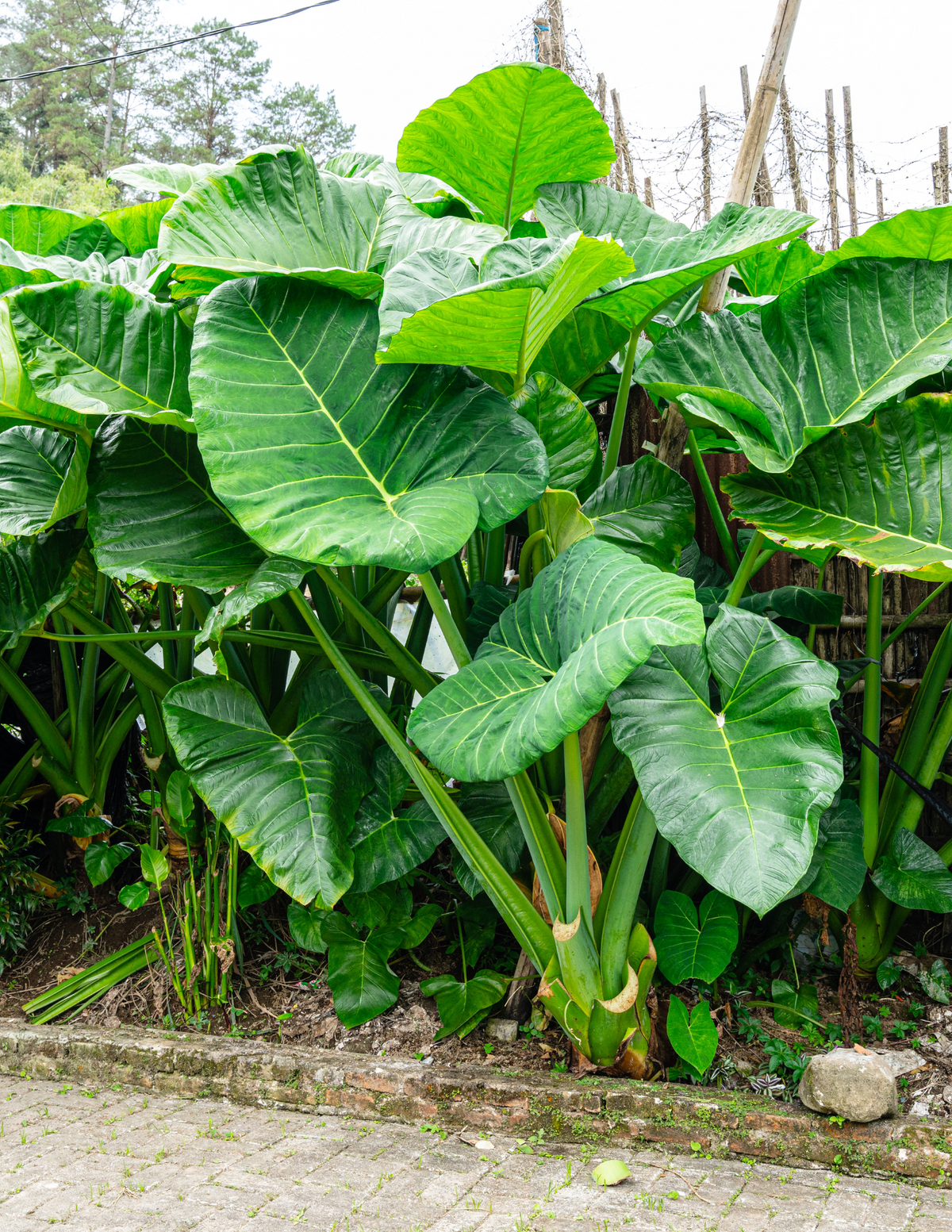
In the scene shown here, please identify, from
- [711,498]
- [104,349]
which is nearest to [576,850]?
[711,498]

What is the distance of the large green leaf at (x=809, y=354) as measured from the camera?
1.86 meters

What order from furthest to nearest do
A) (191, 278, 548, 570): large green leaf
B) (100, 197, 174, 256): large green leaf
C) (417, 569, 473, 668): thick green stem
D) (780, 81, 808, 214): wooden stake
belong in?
1. (780, 81, 808, 214): wooden stake
2. (100, 197, 174, 256): large green leaf
3. (417, 569, 473, 668): thick green stem
4. (191, 278, 548, 570): large green leaf

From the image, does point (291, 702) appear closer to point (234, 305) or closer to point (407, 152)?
point (234, 305)

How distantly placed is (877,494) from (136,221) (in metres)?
2.26

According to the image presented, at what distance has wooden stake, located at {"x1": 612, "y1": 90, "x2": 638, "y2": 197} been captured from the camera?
4.83 m

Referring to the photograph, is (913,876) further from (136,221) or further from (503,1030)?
(136,221)

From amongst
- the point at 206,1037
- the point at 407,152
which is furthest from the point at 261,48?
the point at 206,1037

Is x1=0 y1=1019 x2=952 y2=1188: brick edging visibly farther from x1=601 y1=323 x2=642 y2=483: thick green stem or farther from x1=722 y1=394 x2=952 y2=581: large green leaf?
x1=601 y1=323 x2=642 y2=483: thick green stem

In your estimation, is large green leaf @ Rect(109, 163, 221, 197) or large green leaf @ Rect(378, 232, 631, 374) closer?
large green leaf @ Rect(378, 232, 631, 374)

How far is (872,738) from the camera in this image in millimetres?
2174

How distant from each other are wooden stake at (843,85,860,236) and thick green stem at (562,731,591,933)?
4141 mm

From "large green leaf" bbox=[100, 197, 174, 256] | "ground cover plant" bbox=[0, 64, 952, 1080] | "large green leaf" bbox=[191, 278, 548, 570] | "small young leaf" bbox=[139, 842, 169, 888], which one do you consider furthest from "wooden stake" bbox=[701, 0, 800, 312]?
"small young leaf" bbox=[139, 842, 169, 888]

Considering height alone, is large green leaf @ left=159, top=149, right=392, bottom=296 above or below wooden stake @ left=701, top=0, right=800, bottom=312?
below

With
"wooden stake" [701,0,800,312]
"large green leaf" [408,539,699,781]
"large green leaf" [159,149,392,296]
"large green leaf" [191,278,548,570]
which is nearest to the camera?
"large green leaf" [408,539,699,781]
